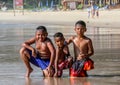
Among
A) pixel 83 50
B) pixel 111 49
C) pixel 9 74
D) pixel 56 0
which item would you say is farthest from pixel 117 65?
pixel 56 0

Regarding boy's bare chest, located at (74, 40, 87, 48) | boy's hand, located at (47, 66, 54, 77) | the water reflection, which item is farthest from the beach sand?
the water reflection

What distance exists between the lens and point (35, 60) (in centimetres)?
856

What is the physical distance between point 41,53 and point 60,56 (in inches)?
14.4

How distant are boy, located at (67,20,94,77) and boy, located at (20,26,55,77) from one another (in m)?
0.39

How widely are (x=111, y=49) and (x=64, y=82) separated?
19.1 feet

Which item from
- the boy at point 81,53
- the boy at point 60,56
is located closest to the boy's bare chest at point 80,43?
the boy at point 81,53

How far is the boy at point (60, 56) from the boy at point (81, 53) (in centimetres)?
13

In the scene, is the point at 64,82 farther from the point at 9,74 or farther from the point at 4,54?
the point at 4,54

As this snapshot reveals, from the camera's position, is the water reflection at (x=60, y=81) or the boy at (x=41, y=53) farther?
the boy at (x=41, y=53)

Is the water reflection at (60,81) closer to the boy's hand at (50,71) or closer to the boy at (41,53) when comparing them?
the boy's hand at (50,71)

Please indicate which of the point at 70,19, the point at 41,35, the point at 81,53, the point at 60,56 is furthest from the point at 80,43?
the point at 70,19

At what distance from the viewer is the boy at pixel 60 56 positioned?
8.44m

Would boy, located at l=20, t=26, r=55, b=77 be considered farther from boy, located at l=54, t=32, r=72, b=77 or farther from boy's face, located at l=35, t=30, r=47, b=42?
boy, located at l=54, t=32, r=72, b=77

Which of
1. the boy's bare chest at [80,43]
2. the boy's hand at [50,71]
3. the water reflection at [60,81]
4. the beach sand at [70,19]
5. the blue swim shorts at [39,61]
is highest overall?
the boy's bare chest at [80,43]
